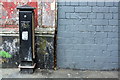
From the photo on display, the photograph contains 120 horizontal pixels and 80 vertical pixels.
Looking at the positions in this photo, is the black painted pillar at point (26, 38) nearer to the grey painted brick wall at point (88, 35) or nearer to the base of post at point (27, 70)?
the base of post at point (27, 70)

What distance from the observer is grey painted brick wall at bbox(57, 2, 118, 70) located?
5379mm

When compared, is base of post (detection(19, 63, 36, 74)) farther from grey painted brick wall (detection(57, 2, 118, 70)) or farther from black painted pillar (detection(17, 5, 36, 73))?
grey painted brick wall (detection(57, 2, 118, 70))

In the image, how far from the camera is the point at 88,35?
5.46 meters

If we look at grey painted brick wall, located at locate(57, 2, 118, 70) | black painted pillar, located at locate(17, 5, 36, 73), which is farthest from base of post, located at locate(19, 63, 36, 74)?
grey painted brick wall, located at locate(57, 2, 118, 70)

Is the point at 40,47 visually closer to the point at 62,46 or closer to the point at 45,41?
the point at 45,41

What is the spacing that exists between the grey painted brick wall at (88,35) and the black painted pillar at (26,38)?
28.9 inches

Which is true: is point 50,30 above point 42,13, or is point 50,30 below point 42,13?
below

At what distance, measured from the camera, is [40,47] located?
544 cm

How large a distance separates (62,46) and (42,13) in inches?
37.7

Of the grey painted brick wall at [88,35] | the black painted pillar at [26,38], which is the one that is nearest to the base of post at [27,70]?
the black painted pillar at [26,38]

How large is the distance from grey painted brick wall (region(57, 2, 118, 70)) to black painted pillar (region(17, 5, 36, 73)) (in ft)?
2.41

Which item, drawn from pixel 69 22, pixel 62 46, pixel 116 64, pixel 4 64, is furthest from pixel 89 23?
pixel 4 64

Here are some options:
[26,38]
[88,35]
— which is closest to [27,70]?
[26,38]

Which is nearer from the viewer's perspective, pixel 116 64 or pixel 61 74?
pixel 61 74
